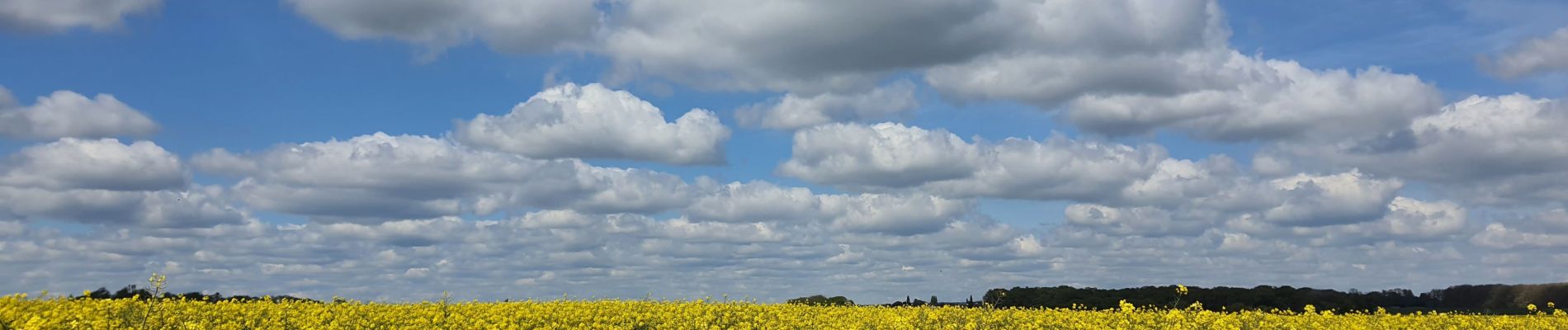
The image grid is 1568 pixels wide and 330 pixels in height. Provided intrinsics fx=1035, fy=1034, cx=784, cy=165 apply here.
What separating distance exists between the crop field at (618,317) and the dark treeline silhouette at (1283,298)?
9.03 meters

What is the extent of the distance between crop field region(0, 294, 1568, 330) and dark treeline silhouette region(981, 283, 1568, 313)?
356 inches

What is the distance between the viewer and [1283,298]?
129 ft

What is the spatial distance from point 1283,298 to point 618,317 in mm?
28353

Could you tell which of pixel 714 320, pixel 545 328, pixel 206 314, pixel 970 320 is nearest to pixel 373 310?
pixel 206 314

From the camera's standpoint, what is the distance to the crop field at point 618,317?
59.3ft

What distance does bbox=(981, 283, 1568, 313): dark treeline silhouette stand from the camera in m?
38.7

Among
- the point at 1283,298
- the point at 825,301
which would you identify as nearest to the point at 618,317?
the point at 825,301

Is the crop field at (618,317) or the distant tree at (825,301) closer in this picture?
the crop field at (618,317)

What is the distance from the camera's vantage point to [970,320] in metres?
21.9

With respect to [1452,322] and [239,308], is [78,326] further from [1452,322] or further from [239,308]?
[1452,322]

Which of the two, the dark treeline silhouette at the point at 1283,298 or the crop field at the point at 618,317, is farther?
the dark treeline silhouette at the point at 1283,298

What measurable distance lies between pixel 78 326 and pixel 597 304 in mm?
12664

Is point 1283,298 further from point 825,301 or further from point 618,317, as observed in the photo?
point 618,317

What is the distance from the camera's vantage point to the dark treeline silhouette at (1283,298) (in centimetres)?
3866
